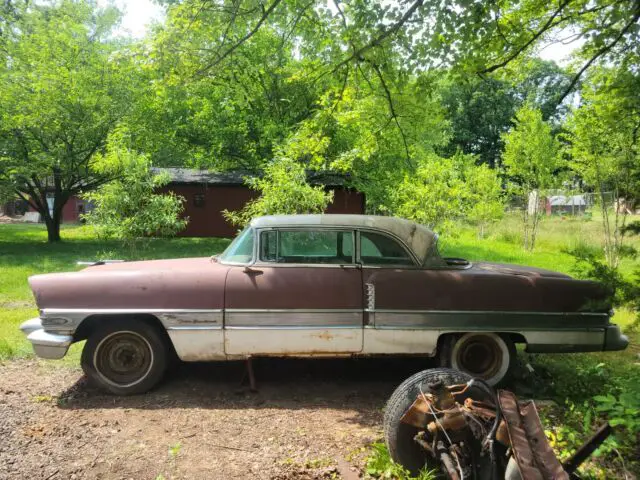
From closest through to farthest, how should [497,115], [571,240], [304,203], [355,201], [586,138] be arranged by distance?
[304,203] → [586,138] → [571,240] → [355,201] → [497,115]

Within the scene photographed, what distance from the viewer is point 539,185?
1811 centimetres

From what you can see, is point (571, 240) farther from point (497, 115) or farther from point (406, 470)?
point (497, 115)

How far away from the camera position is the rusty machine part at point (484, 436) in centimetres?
224

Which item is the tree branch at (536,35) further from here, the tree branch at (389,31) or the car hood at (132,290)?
the car hood at (132,290)

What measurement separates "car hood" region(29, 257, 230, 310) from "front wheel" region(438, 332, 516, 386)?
7.02 ft

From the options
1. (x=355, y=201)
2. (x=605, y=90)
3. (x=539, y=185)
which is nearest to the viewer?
(x=605, y=90)

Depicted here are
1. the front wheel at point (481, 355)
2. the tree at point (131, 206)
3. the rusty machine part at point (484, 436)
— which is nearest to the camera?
the rusty machine part at point (484, 436)

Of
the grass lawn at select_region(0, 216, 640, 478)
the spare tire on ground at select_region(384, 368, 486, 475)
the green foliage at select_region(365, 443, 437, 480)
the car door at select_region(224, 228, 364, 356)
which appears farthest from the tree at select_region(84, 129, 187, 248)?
the spare tire on ground at select_region(384, 368, 486, 475)

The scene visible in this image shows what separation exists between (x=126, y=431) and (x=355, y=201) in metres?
19.4

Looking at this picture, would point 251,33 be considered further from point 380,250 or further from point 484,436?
point 484,436

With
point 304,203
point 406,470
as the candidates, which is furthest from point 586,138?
point 406,470

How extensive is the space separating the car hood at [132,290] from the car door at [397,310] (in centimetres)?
135

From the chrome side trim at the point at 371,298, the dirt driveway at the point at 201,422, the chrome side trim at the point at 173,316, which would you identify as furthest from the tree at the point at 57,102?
the chrome side trim at the point at 371,298

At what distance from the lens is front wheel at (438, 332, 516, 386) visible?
452cm
